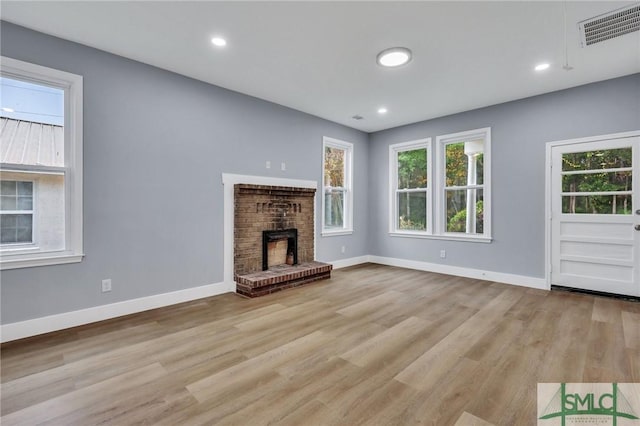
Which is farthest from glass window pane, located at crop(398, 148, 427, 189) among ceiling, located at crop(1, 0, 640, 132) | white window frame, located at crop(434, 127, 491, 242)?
ceiling, located at crop(1, 0, 640, 132)

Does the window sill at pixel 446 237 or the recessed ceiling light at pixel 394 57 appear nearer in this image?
the recessed ceiling light at pixel 394 57

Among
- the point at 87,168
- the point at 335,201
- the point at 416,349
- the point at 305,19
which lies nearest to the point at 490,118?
the point at 335,201

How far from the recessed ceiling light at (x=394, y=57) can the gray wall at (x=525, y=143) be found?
2.30 metres

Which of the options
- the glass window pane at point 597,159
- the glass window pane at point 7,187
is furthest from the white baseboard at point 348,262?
the glass window pane at point 7,187

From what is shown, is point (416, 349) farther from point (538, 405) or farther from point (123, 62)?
point (123, 62)

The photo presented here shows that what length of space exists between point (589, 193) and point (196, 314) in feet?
16.9

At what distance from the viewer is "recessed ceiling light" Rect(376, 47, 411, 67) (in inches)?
120

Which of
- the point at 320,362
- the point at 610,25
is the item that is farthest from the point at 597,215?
the point at 320,362

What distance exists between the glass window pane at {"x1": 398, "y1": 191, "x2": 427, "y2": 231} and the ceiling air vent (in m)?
3.11

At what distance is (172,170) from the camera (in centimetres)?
355

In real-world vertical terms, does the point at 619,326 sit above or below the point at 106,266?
below

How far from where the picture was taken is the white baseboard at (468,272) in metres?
4.30

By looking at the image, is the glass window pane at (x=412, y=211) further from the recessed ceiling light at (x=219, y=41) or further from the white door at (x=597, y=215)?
the recessed ceiling light at (x=219, y=41)

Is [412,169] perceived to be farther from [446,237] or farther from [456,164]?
[446,237]
